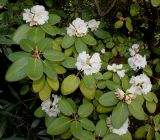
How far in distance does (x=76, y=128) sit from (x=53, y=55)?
17.2 inches

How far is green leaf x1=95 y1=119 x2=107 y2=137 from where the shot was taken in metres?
2.23

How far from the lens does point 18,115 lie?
8.52 feet

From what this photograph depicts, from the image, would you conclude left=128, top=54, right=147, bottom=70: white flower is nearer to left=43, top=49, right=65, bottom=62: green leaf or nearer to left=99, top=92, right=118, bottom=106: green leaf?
left=99, top=92, right=118, bottom=106: green leaf

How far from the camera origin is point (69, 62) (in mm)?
2178

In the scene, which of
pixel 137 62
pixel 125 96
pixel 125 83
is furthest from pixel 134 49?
pixel 125 96

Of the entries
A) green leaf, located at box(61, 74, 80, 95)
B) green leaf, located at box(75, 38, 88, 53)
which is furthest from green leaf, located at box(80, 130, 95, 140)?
green leaf, located at box(75, 38, 88, 53)

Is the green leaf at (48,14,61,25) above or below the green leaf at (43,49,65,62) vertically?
above

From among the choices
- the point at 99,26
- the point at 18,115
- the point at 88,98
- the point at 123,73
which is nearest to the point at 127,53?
the point at 99,26

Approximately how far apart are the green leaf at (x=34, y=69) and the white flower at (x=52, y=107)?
39 centimetres

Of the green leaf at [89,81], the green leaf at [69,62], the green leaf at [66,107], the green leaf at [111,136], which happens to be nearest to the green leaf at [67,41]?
the green leaf at [69,62]

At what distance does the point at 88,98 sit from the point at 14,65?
0.50 meters

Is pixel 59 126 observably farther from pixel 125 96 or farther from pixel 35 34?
pixel 35 34

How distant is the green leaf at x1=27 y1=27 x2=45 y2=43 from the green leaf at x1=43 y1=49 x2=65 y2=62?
0.38 ft

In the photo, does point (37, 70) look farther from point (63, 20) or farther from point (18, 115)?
point (63, 20)
